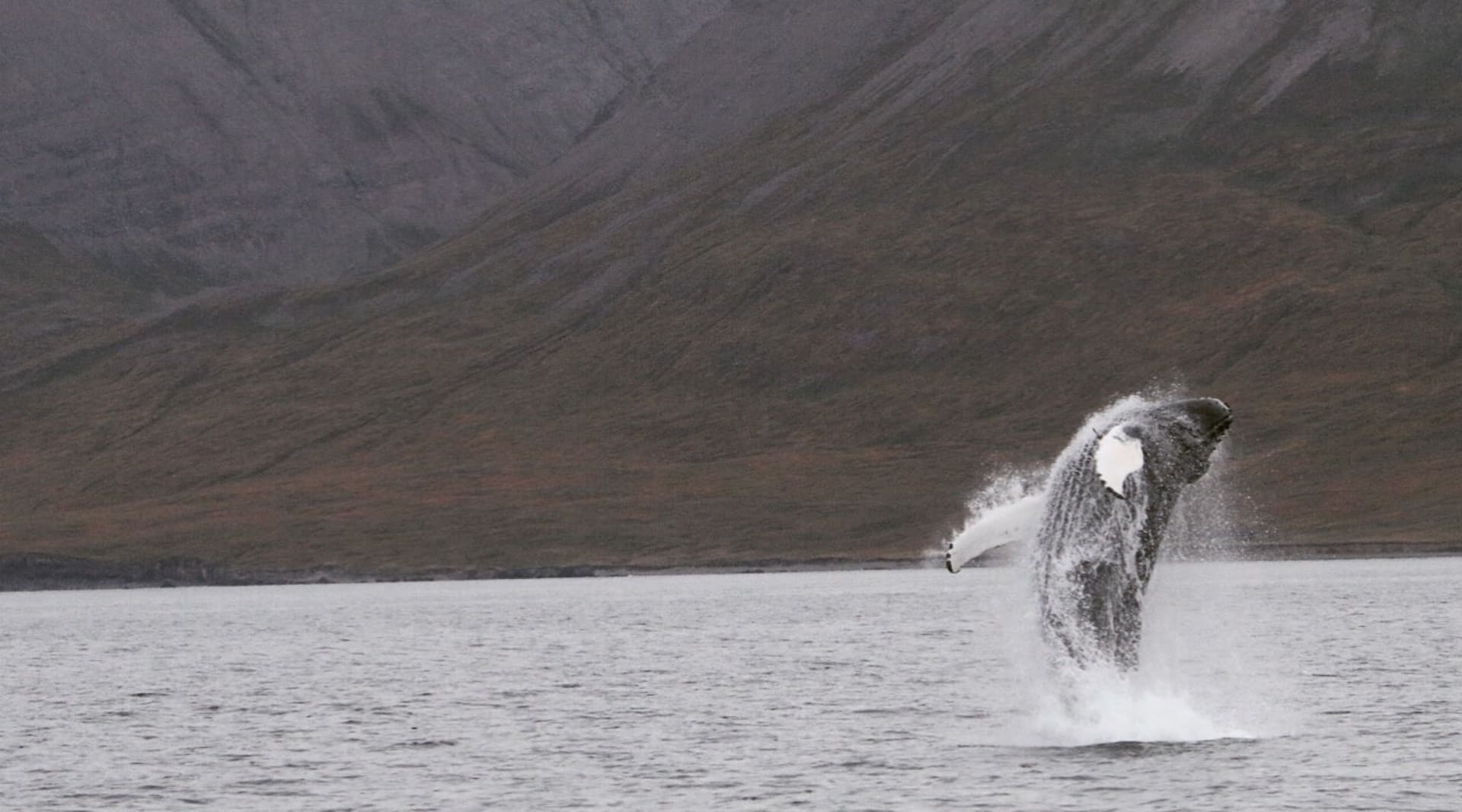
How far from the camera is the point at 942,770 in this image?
1876 inches

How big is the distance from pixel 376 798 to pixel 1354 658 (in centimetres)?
3991

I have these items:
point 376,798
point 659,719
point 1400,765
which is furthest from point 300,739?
point 1400,765

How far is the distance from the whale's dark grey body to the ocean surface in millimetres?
1414

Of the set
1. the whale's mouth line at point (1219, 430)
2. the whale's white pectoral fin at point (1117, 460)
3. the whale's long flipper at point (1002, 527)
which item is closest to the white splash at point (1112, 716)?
the whale's long flipper at point (1002, 527)

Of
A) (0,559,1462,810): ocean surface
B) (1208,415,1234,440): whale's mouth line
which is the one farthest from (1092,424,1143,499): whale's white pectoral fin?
(0,559,1462,810): ocean surface

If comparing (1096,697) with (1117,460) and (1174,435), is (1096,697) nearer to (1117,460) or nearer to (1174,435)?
(1174,435)

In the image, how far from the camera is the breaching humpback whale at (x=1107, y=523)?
126 feet

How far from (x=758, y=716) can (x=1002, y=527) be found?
22114 millimetres

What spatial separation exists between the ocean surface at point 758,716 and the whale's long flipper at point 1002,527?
11.2 feet

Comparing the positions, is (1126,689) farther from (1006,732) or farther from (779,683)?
(779,683)

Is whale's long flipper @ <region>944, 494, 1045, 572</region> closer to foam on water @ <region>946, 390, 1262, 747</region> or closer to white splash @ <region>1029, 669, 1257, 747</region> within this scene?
foam on water @ <region>946, 390, 1262, 747</region>

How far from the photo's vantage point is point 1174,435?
127 ft

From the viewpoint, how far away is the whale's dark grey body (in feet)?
125

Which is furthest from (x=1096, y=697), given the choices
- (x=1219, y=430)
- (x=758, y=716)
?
(x=758, y=716)
